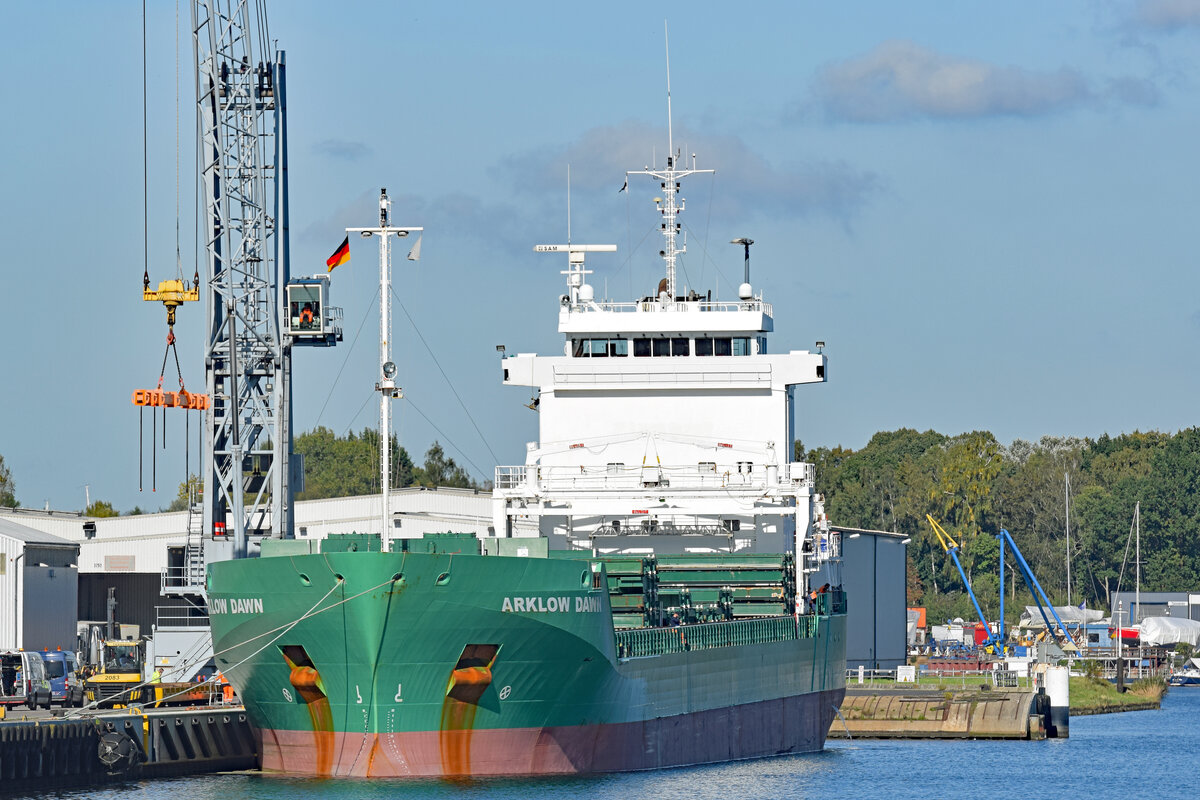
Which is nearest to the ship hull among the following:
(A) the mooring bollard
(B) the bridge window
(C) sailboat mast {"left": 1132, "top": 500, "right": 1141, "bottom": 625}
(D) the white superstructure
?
(D) the white superstructure

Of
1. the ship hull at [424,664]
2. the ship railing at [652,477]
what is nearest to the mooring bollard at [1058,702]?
the ship railing at [652,477]

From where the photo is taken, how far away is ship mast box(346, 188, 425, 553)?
29953 millimetres

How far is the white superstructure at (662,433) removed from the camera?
41062mm

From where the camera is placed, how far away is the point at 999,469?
119 m

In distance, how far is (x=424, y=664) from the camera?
29.7 metres

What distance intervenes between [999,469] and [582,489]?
82.1 m

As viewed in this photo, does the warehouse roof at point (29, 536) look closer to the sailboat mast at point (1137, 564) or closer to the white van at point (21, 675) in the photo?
the white van at point (21, 675)

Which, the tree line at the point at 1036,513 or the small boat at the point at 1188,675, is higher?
the tree line at the point at 1036,513

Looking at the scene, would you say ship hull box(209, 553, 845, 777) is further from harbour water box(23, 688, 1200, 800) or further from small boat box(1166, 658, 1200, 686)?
small boat box(1166, 658, 1200, 686)

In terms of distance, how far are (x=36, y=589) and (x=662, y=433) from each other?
1925 centimetres

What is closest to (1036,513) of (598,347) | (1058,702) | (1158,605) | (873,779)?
(1158,605)

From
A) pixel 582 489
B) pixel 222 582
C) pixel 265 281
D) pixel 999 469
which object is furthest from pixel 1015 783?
pixel 999 469

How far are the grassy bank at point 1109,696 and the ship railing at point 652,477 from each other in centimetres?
2561

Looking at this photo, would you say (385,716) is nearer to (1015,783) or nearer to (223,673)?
(223,673)
